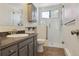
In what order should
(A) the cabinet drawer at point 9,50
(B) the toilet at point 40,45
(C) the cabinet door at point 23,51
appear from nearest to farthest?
(A) the cabinet drawer at point 9,50 < (C) the cabinet door at point 23,51 < (B) the toilet at point 40,45

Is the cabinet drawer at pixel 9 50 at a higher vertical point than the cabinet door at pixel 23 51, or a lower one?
higher

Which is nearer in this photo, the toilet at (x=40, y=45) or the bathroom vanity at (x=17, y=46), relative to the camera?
the bathroom vanity at (x=17, y=46)

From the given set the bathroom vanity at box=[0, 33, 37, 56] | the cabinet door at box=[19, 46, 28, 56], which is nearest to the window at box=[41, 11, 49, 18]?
the bathroom vanity at box=[0, 33, 37, 56]

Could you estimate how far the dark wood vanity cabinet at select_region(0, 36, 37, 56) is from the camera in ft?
3.54

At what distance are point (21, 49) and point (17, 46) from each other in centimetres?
12

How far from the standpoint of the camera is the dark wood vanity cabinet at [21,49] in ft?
3.54

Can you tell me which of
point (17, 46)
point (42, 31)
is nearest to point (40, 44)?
point (42, 31)

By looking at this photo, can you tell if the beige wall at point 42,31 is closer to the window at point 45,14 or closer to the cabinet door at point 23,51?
the window at point 45,14

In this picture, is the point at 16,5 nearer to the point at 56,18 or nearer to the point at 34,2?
the point at 34,2

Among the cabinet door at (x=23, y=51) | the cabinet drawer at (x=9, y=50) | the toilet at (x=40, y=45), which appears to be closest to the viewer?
the cabinet drawer at (x=9, y=50)

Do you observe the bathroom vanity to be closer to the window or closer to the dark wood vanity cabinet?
the dark wood vanity cabinet

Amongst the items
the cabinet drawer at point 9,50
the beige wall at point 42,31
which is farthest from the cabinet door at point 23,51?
the beige wall at point 42,31

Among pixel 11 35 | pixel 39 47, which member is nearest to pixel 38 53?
pixel 39 47

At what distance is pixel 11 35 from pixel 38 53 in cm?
38
